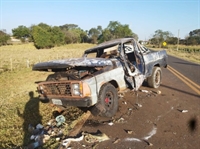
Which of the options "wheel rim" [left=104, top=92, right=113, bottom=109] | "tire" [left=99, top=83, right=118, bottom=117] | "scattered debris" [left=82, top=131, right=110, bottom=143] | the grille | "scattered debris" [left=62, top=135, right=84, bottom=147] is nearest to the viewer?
"scattered debris" [left=62, top=135, right=84, bottom=147]

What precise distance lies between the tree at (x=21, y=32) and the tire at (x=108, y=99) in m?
88.5

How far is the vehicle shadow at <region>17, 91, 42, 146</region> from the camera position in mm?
4584

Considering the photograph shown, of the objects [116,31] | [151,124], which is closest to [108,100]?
[151,124]

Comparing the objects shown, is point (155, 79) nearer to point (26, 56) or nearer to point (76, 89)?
point (76, 89)

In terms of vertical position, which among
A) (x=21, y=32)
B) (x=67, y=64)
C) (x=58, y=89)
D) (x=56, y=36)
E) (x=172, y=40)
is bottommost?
(x=58, y=89)

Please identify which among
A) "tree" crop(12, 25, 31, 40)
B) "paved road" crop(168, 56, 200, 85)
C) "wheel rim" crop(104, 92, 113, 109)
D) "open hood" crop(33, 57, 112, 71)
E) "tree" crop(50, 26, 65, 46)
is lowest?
"paved road" crop(168, 56, 200, 85)

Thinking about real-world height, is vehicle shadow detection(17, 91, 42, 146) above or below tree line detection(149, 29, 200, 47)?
below

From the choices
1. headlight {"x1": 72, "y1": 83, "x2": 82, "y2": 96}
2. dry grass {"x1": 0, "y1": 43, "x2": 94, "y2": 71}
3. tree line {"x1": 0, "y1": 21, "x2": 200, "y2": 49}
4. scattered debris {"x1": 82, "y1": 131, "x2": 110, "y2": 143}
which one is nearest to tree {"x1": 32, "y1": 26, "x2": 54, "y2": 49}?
tree line {"x1": 0, "y1": 21, "x2": 200, "y2": 49}

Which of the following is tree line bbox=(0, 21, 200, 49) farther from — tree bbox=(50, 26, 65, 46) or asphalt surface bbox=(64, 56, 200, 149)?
asphalt surface bbox=(64, 56, 200, 149)

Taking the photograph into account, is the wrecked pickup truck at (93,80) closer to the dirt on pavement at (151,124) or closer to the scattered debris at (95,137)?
the dirt on pavement at (151,124)

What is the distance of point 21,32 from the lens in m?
88.1

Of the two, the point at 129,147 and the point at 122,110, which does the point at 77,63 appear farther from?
the point at 129,147

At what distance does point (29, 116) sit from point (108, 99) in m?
2.40

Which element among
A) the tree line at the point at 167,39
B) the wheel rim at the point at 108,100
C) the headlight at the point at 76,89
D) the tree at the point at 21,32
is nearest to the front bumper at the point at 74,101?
the headlight at the point at 76,89
